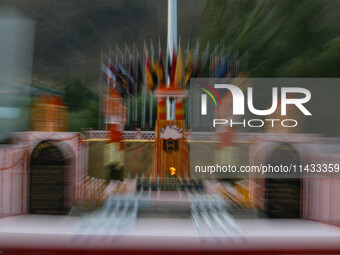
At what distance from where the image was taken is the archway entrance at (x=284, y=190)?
4.43 feet

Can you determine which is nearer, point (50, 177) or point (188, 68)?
point (50, 177)

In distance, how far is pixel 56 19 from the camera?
3096 mm

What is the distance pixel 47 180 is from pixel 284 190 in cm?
148

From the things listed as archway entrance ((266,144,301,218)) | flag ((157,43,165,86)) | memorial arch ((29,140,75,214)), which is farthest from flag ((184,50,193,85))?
memorial arch ((29,140,75,214))

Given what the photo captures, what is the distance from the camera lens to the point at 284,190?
1.37 metres

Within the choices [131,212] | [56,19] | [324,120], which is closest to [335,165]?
[324,120]

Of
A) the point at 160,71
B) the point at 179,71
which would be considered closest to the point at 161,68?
the point at 160,71

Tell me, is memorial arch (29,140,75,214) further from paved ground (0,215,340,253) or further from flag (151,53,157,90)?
flag (151,53,157,90)

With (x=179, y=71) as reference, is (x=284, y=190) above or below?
below

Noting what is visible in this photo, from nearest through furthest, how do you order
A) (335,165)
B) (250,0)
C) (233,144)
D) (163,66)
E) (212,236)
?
(212,236), (335,165), (233,144), (163,66), (250,0)

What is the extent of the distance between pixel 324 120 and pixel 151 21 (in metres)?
2.78

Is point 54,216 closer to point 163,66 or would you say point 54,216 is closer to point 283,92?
point 163,66
